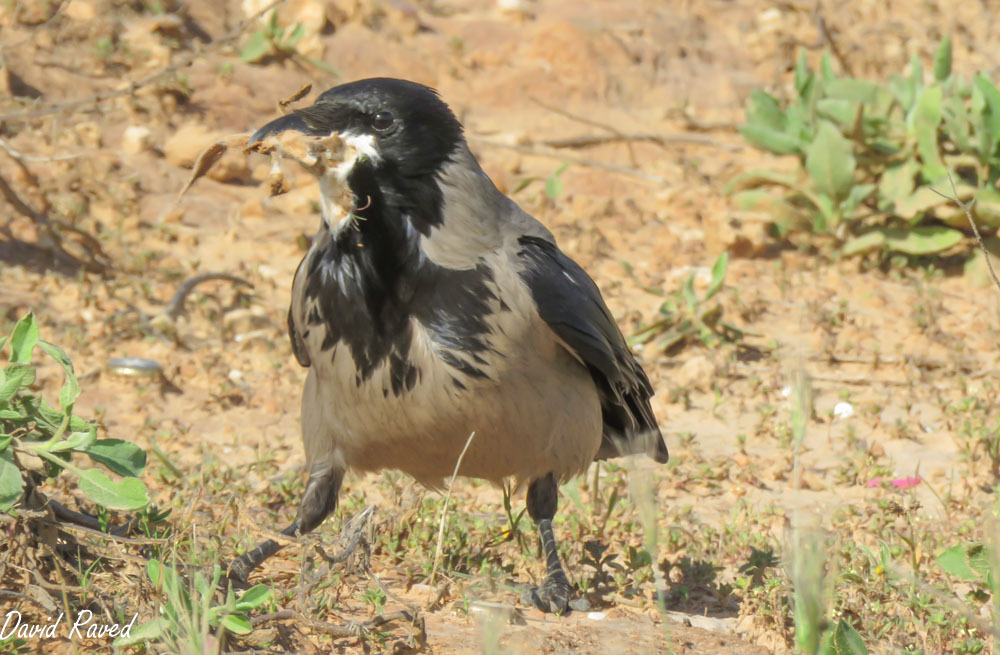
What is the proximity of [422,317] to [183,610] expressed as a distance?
118 centimetres

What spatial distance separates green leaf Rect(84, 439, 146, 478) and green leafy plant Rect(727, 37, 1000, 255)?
4.94m

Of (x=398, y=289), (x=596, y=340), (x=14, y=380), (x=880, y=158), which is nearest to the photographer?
(x=14, y=380)

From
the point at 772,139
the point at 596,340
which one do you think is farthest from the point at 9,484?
the point at 772,139

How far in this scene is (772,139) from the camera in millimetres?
7555

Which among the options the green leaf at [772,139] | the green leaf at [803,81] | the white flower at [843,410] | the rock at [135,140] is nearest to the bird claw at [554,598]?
the white flower at [843,410]

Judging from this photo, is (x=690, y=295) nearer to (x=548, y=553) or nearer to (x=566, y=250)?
(x=566, y=250)

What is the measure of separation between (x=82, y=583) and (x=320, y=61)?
20.4 ft

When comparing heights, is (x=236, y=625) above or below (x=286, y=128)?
below

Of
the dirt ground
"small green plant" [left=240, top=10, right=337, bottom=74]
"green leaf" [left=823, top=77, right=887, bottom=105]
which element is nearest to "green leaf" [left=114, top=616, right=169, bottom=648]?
the dirt ground

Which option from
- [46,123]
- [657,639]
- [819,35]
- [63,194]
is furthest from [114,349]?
[819,35]

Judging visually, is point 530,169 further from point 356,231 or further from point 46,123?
point 356,231

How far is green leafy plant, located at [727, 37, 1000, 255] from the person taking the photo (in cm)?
A: 707

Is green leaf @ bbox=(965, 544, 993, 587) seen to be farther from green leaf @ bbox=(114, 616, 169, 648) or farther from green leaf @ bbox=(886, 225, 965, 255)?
green leaf @ bbox=(886, 225, 965, 255)

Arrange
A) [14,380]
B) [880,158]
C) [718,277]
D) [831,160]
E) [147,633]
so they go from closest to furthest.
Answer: [147,633]
[14,380]
[718,277]
[831,160]
[880,158]
